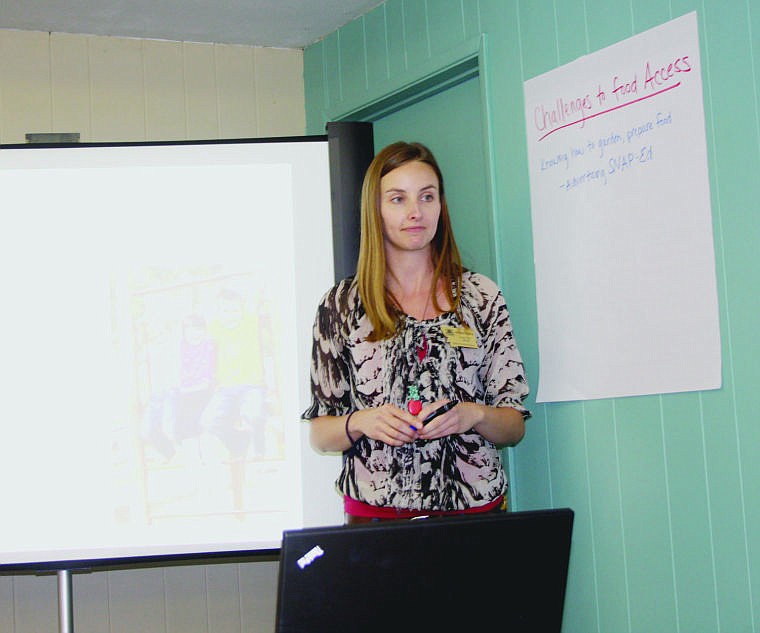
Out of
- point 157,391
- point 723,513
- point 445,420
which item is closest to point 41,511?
point 157,391

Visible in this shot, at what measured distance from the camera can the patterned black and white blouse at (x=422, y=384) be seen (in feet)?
6.72

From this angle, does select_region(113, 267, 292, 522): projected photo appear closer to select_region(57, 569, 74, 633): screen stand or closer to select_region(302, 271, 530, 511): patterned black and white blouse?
select_region(57, 569, 74, 633): screen stand

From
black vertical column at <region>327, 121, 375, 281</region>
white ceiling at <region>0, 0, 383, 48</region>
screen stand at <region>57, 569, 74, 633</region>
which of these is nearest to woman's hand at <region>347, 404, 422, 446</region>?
black vertical column at <region>327, 121, 375, 281</region>

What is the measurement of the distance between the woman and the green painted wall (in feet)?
0.98

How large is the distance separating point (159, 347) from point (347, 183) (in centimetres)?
66

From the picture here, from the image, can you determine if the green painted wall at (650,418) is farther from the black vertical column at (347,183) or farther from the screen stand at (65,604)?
the screen stand at (65,604)

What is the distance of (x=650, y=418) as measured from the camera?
2141mm

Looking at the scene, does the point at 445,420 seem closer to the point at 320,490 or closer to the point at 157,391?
the point at 320,490

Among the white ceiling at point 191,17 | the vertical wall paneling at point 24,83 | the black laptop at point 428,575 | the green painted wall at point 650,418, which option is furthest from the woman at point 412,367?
the vertical wall paneling at point 24,83

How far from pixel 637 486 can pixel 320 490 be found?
858 millimetres

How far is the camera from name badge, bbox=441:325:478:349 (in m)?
2.09

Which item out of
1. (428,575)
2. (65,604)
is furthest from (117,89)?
(428,575)

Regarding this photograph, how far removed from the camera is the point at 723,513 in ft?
6.48

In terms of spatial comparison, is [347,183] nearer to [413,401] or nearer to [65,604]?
[413,401]
